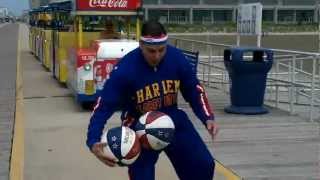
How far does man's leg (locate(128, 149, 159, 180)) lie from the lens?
15.0 feet

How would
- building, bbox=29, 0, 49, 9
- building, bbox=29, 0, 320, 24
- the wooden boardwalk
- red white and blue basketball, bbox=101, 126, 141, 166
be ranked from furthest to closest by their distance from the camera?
building, bbox=29, 0, 320, 24 < building, bbox=29, 0, 49, 9 < the wooden boardwalk < red white and blue basketball, bbox=101, 126, 141, 166

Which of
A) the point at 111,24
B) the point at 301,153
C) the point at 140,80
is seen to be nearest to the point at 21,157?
the point at 301,153

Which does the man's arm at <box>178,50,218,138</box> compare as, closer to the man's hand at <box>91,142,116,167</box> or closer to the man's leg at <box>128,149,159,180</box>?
the man's leg at <box>128,149,159,180</box>

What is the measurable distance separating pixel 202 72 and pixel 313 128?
7.20 meters

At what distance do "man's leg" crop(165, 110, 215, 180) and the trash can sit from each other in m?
6.23

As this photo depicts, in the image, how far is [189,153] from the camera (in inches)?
185

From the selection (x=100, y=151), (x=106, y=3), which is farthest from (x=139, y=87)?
(x=106, y=3)

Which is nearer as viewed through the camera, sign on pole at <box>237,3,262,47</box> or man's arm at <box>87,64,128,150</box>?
man's arm at <box>87,64,128,150</box>

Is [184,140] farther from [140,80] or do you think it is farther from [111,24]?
[111,24]

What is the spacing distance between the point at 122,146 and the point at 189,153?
568 mm

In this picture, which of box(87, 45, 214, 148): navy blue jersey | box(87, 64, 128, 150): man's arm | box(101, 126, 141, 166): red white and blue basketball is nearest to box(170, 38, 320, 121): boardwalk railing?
box(87, 45, 214, 148): navy blue jersey

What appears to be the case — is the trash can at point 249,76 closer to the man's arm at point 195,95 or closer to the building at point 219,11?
the man's arm at point 195,95

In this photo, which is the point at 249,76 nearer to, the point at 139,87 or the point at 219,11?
the point at 139,87

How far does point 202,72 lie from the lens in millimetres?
16703
